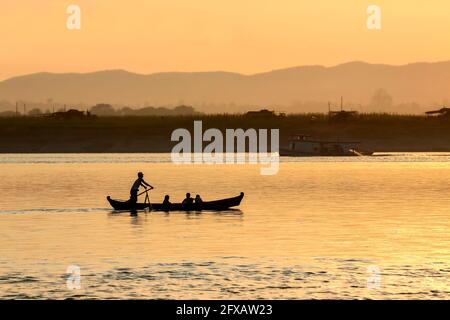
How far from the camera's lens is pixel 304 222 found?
56.8m

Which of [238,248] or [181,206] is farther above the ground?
[181,206]

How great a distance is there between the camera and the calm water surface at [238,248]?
31.9 m

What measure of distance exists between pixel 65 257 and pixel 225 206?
87.6 feet

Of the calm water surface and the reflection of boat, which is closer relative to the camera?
the calm water surface

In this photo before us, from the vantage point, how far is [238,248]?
43219mm

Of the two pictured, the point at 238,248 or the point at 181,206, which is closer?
the point at 238,248

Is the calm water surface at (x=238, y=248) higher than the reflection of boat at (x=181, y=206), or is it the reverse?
the reflection of boat at (x=181, y=206)

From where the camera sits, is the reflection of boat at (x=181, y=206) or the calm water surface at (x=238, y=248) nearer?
the calm water surface at (x=238, y=248)

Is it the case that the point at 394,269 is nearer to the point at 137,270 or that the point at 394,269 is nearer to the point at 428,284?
the point at 428,284

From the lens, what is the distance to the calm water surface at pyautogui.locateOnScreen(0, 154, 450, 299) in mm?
31922

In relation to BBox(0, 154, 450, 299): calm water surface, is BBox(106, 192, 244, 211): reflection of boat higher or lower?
higher

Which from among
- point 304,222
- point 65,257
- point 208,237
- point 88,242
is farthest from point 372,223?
point 65,257
